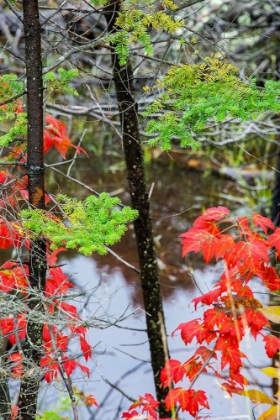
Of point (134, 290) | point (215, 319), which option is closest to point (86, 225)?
point (215, 319)

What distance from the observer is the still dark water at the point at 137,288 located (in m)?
3.33

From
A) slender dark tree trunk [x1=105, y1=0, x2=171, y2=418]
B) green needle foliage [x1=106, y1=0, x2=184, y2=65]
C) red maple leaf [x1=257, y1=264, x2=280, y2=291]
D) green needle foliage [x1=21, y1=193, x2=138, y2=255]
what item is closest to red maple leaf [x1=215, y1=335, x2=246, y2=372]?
red maple leaf [x1=257, y1=264, x2=280, y2=291]

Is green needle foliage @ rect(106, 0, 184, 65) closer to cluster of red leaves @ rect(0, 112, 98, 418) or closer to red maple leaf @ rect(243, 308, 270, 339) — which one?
cluster of red leaves @ rect(0, 112, 98, 418)

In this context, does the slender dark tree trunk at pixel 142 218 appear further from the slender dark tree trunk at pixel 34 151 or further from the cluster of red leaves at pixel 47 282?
the slender dark tree trunk at pixel 34 151

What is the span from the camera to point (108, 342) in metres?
3.90

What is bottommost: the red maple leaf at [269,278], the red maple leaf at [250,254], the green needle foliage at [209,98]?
the red maple leaf at [269,278]

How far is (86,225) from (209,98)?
706mm

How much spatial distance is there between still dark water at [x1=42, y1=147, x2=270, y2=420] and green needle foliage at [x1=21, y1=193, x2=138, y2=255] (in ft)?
0.59

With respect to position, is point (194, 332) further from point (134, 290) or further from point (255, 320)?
point (134, 290)

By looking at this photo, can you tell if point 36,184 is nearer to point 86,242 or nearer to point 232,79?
point 86,242

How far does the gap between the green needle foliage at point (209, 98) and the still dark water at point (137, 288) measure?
55 centimetres

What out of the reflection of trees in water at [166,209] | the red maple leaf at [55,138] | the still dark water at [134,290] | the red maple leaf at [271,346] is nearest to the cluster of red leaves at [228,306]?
the red maple leaf at [271,346]

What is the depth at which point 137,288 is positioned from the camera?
4.50 m

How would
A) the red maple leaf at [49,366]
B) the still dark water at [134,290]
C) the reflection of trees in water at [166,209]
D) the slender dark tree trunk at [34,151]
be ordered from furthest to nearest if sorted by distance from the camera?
1. the reflection of trees in water at [166,209]
2. the still dark water at [134,290]
3. the slender dark tree trunk at [34,151]
4. the red maple leaf at [49,366]
